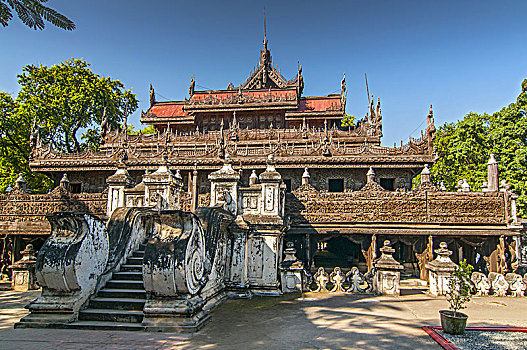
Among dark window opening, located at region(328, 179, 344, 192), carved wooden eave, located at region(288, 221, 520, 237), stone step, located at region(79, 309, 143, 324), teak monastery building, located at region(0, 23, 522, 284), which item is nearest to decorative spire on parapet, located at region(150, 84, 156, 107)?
teak monastery building, located at region(0, 23, 522, 284)

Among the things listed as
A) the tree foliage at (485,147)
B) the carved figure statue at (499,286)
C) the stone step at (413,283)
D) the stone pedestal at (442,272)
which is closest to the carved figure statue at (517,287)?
the carved figure statue at (499,286)

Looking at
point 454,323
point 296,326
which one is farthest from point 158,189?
point 454,323

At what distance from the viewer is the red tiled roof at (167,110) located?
3070cm

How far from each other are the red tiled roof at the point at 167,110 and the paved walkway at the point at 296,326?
23.2 m

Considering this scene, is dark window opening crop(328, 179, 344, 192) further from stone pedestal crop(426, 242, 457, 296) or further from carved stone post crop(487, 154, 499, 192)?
stone pedestal crop(426, 242, 457, 296)

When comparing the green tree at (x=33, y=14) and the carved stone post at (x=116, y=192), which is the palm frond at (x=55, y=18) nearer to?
the green tree at (x=33, y=14)

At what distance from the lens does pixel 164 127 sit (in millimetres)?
30156

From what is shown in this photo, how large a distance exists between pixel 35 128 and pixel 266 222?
2256 centimetres

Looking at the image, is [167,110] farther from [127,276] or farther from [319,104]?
[127,276]

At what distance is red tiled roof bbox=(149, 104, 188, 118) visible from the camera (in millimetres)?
30702

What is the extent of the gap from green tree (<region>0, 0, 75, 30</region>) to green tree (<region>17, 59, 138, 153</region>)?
22810mm

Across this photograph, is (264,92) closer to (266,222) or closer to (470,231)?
(470,231)

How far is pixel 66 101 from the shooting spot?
2838 centimetres

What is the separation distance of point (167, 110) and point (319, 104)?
12986mm
